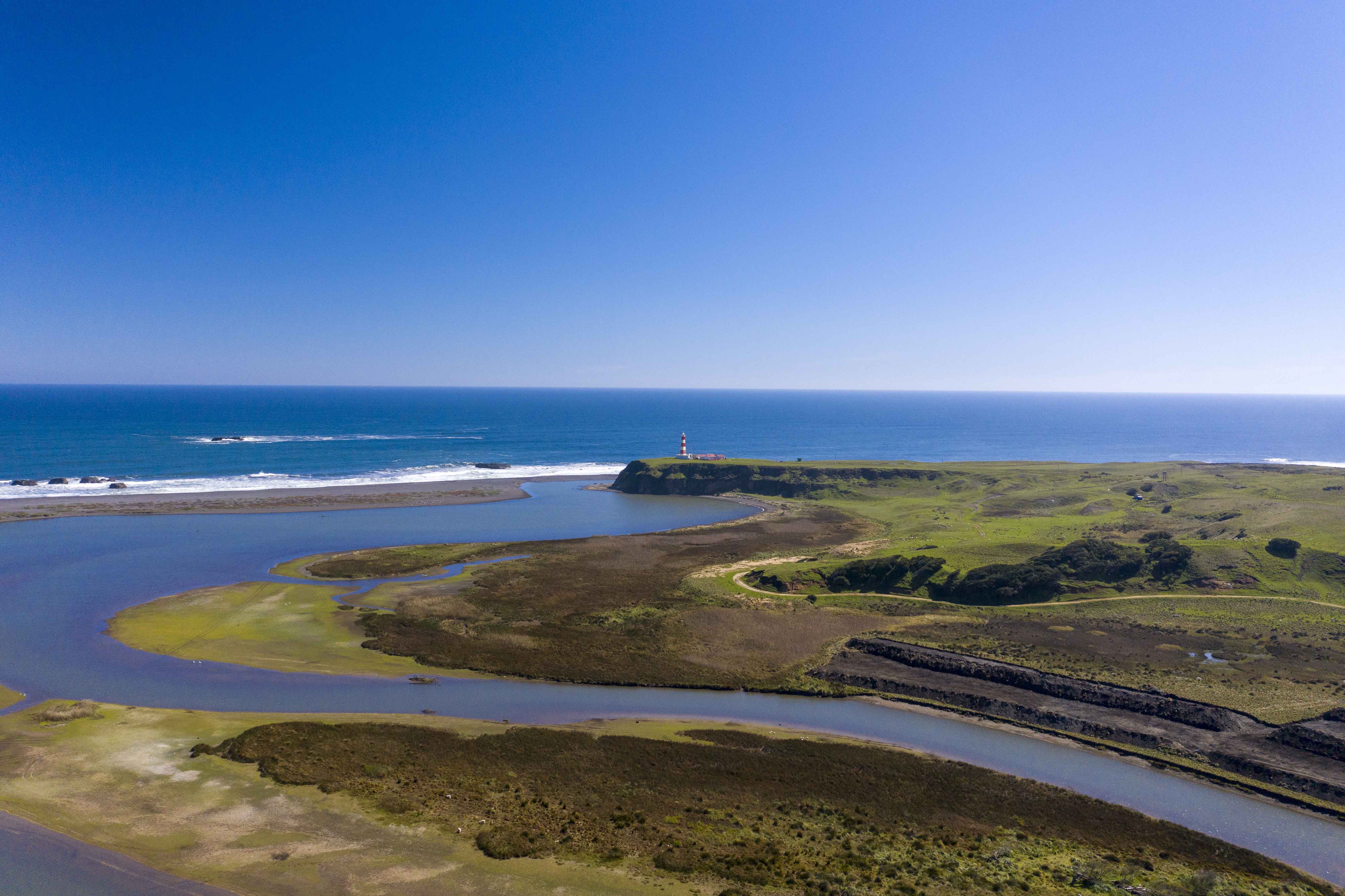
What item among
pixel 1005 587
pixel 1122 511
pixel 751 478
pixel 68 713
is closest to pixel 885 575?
pixel 1005 587

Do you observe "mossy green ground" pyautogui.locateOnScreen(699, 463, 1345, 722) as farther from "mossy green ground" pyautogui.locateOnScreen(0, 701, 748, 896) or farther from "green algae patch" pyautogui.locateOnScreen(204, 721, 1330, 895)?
"mossy green ground" pyautogui.locateOnScreen(0, 701, 748, 896)

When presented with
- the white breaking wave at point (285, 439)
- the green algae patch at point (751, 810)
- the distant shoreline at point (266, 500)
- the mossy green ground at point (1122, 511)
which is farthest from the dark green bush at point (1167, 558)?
the white breaking wave at point (285, 439)

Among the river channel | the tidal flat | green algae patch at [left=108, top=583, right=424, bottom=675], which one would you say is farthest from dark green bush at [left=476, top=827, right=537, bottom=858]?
green algae patch at [left=108, top=583, right=424, bottom=675]

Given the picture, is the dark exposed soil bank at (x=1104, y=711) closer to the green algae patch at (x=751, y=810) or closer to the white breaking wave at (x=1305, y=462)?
the green algae patch at (x=751, y=810)

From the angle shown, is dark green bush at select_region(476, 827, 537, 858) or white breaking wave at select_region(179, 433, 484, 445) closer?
dark green bush at select_region(476, 827, 537, 858)

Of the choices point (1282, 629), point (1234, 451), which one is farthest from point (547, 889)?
point (1234, 451)

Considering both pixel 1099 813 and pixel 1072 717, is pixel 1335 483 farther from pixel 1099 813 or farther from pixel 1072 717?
pixel 1099 813
